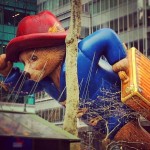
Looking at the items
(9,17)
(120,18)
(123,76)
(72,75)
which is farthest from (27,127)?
(9,17)

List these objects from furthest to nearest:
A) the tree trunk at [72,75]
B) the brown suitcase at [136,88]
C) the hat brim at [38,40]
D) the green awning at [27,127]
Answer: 1. the hat brim at [38,40]
2. the brown suitcase at [136,88]
3. the tree trunk at [72,75]
4. the green awning at [27,127]

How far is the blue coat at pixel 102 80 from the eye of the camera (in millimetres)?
16938

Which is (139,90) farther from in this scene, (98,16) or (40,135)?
(98,16)

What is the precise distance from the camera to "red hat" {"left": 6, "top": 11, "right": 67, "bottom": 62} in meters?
17.4

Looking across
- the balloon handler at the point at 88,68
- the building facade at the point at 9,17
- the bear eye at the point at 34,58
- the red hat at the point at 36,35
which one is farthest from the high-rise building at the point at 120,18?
the bear eye at the point at 34,58

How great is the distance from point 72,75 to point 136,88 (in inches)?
158

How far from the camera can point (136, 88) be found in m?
16.7

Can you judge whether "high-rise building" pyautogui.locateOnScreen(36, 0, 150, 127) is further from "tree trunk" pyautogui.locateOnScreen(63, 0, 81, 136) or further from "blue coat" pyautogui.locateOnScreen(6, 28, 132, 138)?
"tree trunk" pyautogui.locateOnScreen(63, 0, 81, 136)

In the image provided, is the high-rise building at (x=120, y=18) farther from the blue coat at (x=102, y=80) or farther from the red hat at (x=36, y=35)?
the blue coat at (x=102, y=80)

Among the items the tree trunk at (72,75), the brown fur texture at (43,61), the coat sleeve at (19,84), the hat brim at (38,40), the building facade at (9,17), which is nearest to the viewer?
the tree trunk at (72,75)

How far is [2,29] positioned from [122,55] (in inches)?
887

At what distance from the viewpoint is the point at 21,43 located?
17656 millimetres

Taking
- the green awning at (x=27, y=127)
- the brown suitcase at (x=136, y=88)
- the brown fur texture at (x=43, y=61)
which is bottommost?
the green awning at (x=27, y=127)

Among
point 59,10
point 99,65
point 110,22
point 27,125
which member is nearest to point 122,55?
point 99,65
